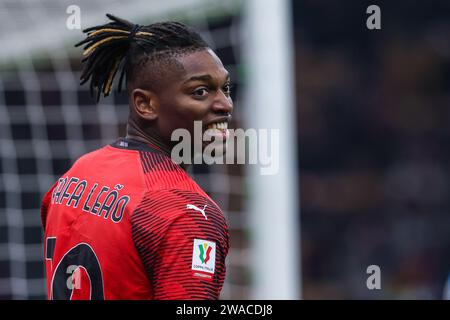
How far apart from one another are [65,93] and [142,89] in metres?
4.46

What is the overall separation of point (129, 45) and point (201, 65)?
30 centimetres

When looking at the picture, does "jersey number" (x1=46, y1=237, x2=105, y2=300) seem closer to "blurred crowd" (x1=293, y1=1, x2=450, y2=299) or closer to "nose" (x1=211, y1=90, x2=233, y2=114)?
"nose" (x1=211, y1=90, x2=233, y2=114)

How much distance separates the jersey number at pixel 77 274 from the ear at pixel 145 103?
0.44 meters

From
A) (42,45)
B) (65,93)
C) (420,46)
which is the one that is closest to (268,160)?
(42,45)

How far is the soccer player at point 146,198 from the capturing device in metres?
2.49

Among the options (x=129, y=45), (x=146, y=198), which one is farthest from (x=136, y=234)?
(x=129, y=45)

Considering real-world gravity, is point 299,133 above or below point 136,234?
below

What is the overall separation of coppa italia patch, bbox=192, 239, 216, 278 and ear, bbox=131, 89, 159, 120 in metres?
Answer: 0.47

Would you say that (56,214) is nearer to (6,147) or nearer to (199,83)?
(199,83)

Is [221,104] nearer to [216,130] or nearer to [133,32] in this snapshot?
[216,130]

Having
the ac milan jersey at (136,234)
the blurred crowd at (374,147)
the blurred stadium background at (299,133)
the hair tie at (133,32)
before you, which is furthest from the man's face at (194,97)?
the blurred crowd at (374,147)

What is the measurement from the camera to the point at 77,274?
2.63 metres

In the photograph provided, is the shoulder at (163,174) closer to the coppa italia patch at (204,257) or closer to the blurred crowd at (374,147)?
the coppa italia patch at (204,257)
